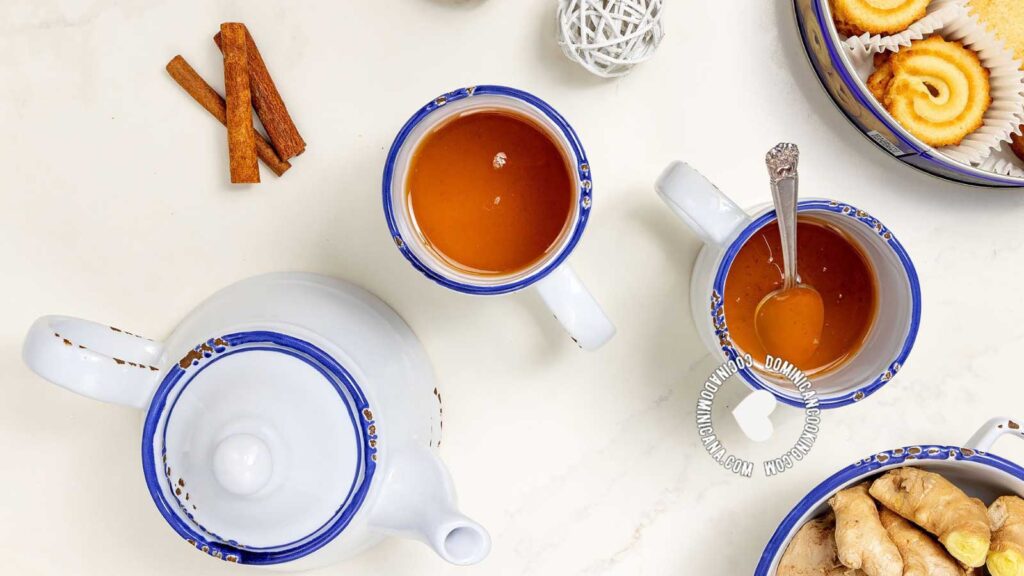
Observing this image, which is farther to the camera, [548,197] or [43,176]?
[43,176]

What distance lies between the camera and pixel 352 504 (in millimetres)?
673

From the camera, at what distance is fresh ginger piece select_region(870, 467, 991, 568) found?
715 mm

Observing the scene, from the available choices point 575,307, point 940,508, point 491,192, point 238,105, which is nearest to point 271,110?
point 238,105

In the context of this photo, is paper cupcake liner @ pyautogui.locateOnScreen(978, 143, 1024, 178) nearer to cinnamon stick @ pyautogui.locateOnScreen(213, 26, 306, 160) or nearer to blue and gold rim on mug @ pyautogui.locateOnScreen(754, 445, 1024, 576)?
blue and gold rim on mug @ pyautogui.locateOnScreen(754, 445, 1024, 576)

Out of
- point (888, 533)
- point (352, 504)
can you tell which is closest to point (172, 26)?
point (352, 504)

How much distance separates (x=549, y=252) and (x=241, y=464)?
13.0 inches

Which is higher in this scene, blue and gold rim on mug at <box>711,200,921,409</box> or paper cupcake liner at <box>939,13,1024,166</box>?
paper cupcake liner at <box>939,13,1024,166</box>

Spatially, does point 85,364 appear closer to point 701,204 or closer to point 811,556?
point 701,204

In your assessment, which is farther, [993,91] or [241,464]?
[993,91]

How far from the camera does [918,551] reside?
75 centimetres

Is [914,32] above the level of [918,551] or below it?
above

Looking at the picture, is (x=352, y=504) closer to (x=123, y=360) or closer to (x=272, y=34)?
(x=123, y=360)

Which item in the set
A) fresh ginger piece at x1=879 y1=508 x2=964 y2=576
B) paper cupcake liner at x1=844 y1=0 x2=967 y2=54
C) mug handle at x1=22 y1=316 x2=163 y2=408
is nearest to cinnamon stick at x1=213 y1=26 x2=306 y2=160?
mug handle at x1=22 y1=316 x2=163 y2=408

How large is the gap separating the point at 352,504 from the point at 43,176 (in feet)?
1.78
